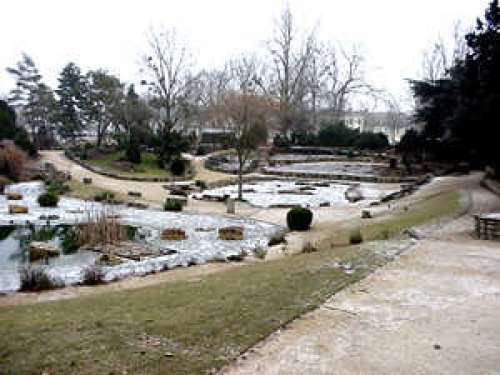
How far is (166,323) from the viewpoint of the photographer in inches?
230

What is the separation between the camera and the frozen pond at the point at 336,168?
34.3 m

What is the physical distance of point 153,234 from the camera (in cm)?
1576

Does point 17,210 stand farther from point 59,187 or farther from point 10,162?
point 10,162

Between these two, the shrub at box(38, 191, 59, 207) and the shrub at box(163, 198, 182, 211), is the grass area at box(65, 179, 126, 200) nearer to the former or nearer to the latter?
the shrub at box(38, 191, 59, 207)

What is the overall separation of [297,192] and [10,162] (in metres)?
18.2

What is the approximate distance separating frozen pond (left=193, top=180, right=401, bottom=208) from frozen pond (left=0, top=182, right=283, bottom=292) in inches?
207

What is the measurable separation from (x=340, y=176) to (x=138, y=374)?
98.3 ft

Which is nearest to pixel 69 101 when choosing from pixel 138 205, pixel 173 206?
pixel 138 205

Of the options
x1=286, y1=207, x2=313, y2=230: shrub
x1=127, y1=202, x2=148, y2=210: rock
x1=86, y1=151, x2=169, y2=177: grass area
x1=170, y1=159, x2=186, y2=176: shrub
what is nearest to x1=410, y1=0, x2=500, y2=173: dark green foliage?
x1=286, y1=207, x2=313, y2=230: shrub

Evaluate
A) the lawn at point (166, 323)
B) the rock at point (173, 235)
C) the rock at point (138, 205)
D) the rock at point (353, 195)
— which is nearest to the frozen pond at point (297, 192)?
the rock at point (353, 195)

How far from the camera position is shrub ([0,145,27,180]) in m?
29.2

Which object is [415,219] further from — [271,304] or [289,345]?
[289,345]

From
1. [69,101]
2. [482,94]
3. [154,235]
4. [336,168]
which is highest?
[69,101]

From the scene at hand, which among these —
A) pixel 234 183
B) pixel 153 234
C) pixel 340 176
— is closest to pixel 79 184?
pixel 234 183
